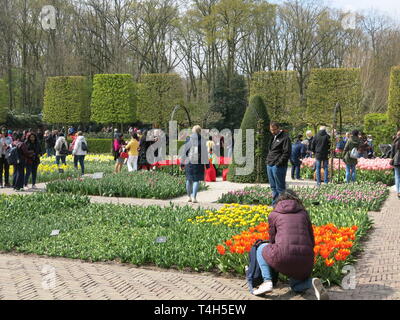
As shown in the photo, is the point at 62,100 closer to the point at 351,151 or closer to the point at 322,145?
the point at 322,145

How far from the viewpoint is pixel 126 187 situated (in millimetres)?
12195

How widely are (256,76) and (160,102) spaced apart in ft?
22.1

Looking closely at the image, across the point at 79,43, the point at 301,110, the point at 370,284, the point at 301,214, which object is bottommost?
the point at 370,284

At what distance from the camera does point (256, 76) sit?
28.9m

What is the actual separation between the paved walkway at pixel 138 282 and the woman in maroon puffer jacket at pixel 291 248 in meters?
0.21

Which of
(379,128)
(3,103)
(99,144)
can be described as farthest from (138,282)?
(3,103)

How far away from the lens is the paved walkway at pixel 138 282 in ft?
16.3

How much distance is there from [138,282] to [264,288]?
1.41 metres

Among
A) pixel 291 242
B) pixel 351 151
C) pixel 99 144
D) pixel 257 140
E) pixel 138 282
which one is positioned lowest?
pixel 138 282

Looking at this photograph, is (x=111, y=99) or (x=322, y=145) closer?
(x=322, y=145)

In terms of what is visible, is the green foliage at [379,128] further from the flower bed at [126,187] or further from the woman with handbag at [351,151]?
the flower bed at [126,187]

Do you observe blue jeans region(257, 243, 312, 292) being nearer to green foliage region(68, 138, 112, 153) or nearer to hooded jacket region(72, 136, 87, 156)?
hooded jacket region(72, 136, 87, 156)
